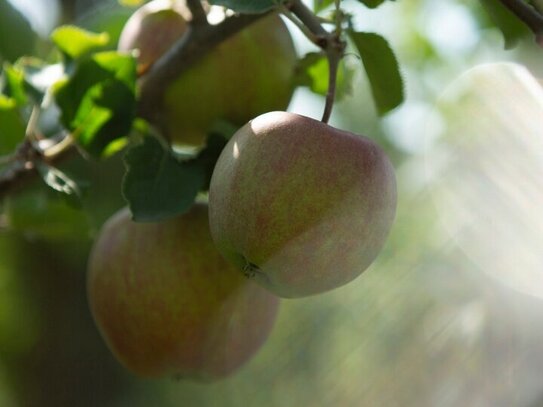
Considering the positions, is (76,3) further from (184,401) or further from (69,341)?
(184,401)

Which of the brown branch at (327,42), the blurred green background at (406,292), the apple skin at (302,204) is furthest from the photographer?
the blurred green background at (406,292)

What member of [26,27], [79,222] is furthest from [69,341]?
[26,27]

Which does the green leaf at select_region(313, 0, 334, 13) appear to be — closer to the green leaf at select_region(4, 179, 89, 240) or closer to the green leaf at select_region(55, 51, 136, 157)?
the green leaf at select_region(55, 51, 136, 157)


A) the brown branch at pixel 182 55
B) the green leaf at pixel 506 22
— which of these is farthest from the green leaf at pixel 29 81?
the green leaf at pixel 506 22

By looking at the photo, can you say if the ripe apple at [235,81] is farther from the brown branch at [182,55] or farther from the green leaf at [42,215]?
the green leaf at [42,215]

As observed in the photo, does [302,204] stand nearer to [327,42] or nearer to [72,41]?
[327,42]

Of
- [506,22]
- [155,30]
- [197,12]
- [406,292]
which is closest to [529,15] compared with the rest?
[506,22]

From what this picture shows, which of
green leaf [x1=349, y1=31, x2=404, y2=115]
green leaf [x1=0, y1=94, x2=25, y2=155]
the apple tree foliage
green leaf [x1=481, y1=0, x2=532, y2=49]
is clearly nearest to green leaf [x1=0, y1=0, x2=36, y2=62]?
the apple tree foliage
